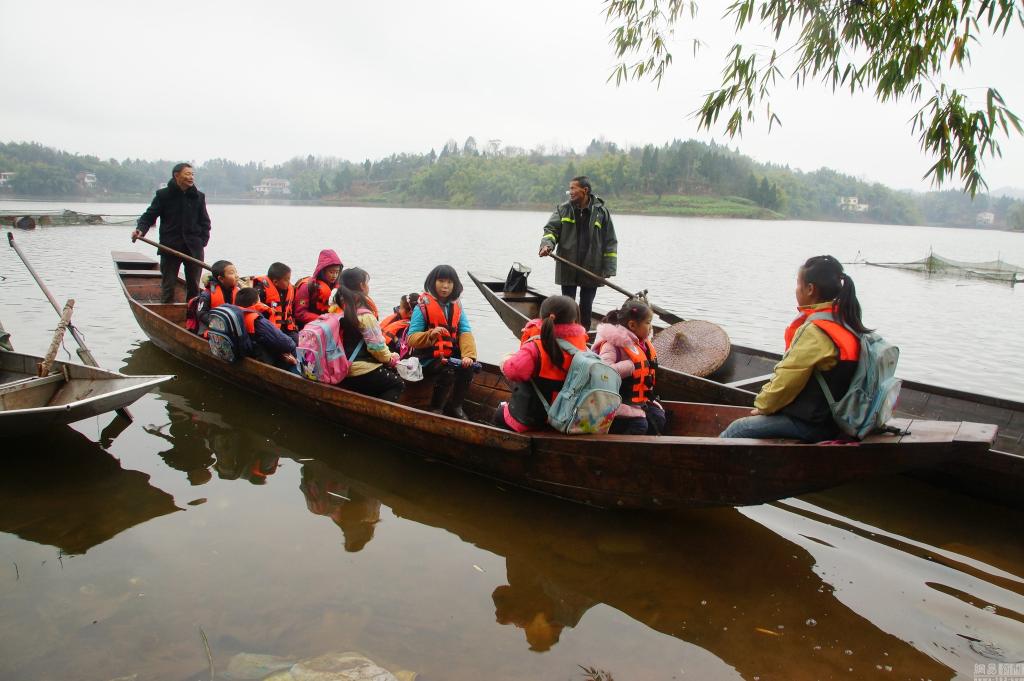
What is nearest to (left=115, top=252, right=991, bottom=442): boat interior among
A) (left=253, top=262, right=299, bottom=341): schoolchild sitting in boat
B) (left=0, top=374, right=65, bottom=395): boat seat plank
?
(left=253, top=262, right=299, bottom=341): schoolchild sitting in boat

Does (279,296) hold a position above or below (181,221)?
below

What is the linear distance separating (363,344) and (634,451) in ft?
7.77

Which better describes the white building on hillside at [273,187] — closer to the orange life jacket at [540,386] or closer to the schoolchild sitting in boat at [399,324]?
the schoolchild sitting in boat at [399,324]

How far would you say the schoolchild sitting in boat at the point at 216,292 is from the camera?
6055 mm

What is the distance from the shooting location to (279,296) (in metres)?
6.27

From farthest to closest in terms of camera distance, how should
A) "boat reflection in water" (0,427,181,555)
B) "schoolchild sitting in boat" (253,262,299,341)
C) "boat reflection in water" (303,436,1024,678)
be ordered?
1. "schoolchild sitting in boat" (253,262,299,341)
2. "boat reflection in water" (0,427,181,555)
3. "boat reflection in water" (303,436,1024,678)

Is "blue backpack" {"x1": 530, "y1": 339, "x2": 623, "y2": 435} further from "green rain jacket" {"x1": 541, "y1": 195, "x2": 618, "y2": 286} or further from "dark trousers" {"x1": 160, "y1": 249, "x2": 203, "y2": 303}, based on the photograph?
"dark trousers" {"x1": 160, "y1": 249, "x2": 203, "y2": 303}

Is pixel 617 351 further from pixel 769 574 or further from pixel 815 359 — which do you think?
pixel 769 574

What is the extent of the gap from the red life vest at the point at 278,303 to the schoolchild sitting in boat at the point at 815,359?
15.2ft

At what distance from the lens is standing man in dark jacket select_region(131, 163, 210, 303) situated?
741cm

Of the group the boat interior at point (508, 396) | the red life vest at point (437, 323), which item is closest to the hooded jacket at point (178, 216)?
the boat interior at point (508, 396)

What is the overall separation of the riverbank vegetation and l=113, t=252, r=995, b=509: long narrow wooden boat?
64.7 metres

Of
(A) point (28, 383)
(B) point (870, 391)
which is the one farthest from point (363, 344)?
(B) point (870, 391)

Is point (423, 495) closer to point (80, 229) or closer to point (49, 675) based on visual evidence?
point (49, 675)
